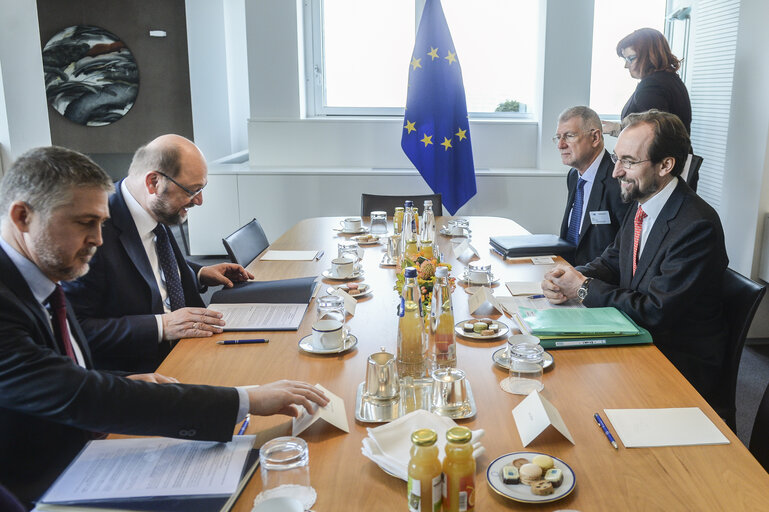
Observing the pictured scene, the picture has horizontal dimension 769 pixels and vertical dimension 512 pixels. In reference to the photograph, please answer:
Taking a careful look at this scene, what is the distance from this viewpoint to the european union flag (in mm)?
4684

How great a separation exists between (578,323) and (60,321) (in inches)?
51.6

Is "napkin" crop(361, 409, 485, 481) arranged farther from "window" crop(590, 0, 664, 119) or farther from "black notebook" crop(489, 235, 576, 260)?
"window" crop(590, 0, 664, 119)

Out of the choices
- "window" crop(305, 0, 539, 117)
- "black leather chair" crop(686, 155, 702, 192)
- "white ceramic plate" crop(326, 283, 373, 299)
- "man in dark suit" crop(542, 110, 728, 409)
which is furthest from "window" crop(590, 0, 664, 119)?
"white ceramic plate" crop(326, 283, 373, 299)

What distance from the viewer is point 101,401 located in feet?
3.97

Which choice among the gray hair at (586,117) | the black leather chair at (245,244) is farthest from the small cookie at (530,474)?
the gray hair at (586,117)

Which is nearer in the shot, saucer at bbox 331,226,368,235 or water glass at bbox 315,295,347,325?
water glass at bbox 315,295,347,325

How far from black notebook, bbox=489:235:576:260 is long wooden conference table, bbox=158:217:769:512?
67 centimetres

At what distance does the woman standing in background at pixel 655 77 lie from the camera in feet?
11.9

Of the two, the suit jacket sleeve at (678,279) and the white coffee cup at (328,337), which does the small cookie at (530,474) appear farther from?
the suit jacket sleeve at (678,279)

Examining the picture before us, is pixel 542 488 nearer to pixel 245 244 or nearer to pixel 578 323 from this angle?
pixel 578 323

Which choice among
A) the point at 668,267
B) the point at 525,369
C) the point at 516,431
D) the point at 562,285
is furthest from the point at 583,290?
the point at 516,431

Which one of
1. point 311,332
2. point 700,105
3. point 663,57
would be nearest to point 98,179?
point 311,332

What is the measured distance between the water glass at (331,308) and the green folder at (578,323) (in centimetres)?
53

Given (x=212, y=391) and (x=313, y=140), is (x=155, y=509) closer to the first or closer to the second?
(x=212, y=391)
